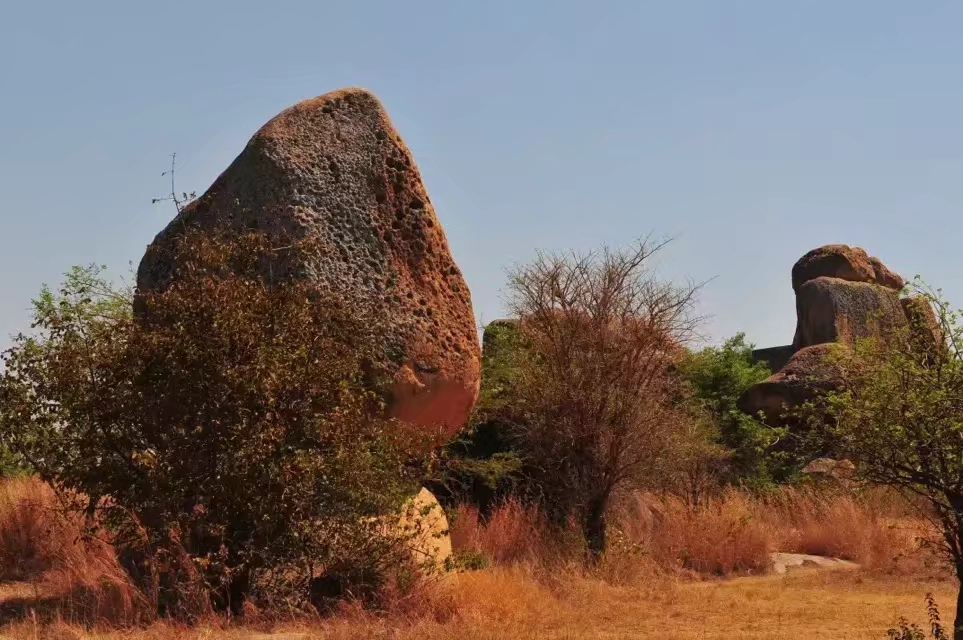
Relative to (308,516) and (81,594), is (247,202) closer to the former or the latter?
(308,516)

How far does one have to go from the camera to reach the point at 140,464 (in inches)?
299

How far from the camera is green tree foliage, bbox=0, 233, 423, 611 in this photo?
7621 millimetres

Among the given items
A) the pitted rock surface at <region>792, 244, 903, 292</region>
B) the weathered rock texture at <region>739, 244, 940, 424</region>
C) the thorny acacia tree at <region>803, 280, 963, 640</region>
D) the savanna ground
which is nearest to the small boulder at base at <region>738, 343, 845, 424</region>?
the weathered rock texture at <region>739, 244, 940, 424</region>

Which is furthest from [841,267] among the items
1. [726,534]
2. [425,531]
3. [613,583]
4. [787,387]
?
[425,531]

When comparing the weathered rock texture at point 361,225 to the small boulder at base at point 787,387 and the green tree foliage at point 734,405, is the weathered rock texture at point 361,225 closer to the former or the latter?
the green tree foliage at point 734,405

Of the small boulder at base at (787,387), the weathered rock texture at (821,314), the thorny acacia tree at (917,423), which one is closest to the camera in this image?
the thorny acacia tree at (917,423)

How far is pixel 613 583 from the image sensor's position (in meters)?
11.7

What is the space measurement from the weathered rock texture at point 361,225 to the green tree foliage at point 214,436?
863 millimetres

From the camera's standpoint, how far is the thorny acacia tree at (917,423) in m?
6.93

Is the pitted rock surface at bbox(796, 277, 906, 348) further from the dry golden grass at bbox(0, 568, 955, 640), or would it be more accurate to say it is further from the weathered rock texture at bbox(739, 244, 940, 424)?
the dry golden grass at bbox(0, 568, 955, 640)

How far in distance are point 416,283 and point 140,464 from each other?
3223mm

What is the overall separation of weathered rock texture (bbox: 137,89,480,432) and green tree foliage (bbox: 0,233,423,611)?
0.86m

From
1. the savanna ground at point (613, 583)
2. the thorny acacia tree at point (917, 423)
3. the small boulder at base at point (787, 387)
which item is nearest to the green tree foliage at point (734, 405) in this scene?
the small boulder at base at point (787, 387)

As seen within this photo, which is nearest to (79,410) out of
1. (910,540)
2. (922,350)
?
(922,350)
